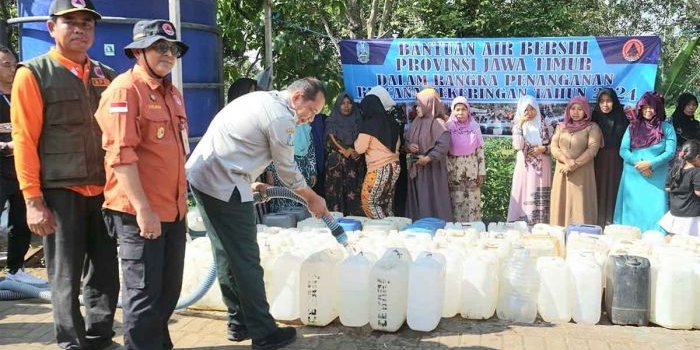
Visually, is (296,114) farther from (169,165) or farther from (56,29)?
(56,29)

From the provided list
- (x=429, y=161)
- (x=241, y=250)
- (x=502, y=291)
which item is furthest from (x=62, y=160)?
(x=429, y=161)

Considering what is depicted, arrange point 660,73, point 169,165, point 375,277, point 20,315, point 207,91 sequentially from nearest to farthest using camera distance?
point 169,165
point 375,277
point 20,315
point 207,91
point 660,73

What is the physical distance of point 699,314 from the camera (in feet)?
12.6

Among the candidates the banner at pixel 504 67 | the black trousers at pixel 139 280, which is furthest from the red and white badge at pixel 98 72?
the banner at pixel 504 67

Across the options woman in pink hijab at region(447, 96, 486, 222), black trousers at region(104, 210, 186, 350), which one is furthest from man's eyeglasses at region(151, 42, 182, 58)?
woman in pink hijab at region(447, 96, 486, 222)

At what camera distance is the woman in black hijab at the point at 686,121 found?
666cm

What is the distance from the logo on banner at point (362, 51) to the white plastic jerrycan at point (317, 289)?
3.94m

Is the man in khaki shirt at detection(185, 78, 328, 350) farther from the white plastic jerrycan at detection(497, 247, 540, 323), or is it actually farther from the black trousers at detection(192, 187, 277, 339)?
the white plastic jerrycan at detection(497, 247, 540, 323)

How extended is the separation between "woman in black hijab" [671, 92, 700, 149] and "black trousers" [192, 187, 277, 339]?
16.4 ft

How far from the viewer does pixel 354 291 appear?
382cm

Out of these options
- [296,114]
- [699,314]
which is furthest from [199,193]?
[699,314]

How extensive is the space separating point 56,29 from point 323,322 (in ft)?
7.06

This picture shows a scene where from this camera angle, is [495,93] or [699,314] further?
[495,93]

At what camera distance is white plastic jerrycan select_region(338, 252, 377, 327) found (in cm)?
381
